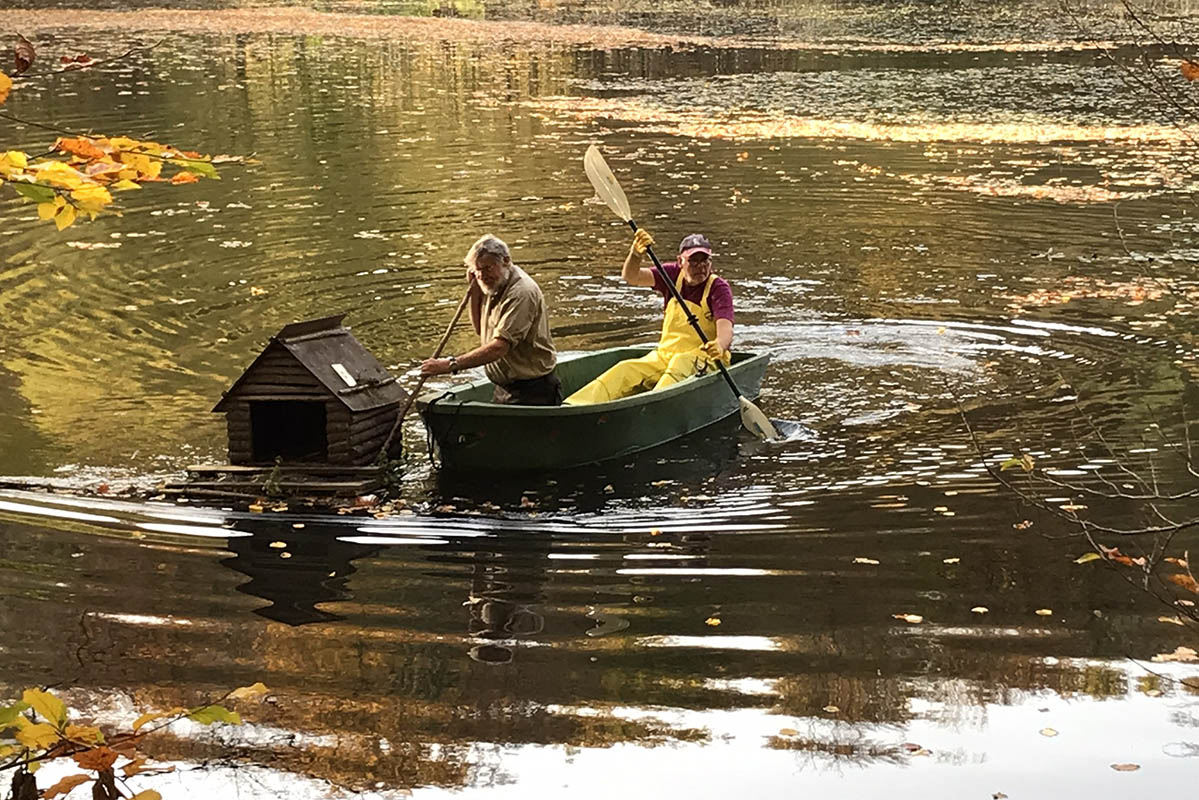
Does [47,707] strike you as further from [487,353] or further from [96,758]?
[487,353]

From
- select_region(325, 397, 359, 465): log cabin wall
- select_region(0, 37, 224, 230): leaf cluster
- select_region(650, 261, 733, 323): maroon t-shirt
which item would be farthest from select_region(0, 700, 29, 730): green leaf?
select_region(650, 261, 733, 323): maroon t-shirt

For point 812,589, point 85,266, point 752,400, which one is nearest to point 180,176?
point 812,589

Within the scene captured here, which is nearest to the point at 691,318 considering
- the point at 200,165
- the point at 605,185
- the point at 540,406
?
the point at 605,185

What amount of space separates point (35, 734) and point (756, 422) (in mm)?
6717

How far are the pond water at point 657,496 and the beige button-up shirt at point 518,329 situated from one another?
66 cm

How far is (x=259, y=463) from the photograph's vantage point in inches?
336

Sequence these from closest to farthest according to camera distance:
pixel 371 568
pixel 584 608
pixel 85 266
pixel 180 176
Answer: pixel 180 176 → pixel 584 608 → pixel 371 568 → pixel 85 266

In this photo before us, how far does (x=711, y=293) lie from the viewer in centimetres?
1004

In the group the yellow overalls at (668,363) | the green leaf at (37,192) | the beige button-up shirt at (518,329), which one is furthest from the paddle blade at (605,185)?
the green leaf at (37,192)

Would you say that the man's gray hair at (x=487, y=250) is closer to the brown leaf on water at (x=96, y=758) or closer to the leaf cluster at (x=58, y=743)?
the leaf cluster at (x=58, y=743)

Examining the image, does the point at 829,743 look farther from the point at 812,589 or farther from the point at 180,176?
the point at 180,176

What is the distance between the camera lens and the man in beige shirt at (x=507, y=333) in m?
8.53

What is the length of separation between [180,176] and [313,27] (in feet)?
121

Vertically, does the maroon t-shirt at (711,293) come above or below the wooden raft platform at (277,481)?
above
